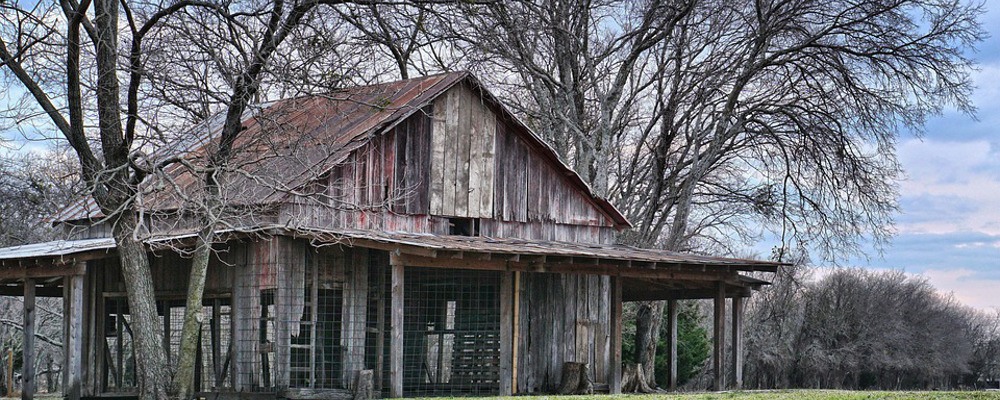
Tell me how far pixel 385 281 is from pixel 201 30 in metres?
5.10

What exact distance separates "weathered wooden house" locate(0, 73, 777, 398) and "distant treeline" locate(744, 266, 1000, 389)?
24.5 m

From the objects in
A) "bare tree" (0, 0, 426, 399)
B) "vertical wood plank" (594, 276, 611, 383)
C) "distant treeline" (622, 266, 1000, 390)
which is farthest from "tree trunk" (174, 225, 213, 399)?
"distant treeline" (622, 266, 1000, 390)

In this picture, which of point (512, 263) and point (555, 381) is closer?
point (512, 263)

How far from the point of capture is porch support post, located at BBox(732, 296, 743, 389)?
76.2 ft

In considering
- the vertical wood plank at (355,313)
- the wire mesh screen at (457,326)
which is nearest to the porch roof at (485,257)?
the vertical wood plank at (355,313)

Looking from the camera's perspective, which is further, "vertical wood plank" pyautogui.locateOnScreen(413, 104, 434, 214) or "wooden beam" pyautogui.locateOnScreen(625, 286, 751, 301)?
"wooden beam" pyautogui.locateOnScreen(625, 286, 751, 301)

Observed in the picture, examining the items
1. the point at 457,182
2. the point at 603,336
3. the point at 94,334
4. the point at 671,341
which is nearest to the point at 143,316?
the point at 94,334

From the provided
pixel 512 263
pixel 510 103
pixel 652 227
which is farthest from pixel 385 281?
pixel 652 227

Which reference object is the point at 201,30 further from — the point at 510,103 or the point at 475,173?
the point at 510,103

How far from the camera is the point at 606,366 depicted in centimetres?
2306

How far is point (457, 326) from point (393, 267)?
4.15 m

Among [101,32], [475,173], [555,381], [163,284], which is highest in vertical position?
[101,32]

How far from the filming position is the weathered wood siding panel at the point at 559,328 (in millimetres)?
21750

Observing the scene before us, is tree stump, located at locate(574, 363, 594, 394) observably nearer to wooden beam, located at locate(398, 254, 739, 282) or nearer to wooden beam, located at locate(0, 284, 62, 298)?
wooden beam, located at locate(398, 254, 739, 282)
